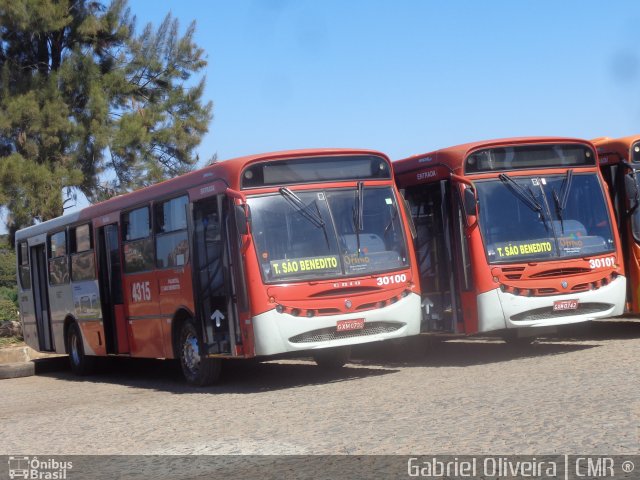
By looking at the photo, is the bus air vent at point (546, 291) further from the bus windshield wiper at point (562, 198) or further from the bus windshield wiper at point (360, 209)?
the bus windshield wiper at point (360, 209)

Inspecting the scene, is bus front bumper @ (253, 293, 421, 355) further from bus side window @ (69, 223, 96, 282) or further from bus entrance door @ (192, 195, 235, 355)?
bus side window @ (69, 223, 96, 282)

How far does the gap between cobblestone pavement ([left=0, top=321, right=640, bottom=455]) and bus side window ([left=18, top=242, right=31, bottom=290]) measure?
482 cm

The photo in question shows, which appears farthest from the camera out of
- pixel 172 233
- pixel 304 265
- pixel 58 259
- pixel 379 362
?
pixel 58 259

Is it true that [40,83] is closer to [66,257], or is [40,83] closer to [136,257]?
[66,257]

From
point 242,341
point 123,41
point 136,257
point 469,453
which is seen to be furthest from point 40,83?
point 469,453

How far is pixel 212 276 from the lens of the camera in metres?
13.7

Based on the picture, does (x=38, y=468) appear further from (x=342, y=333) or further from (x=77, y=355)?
(x=77, y=355)

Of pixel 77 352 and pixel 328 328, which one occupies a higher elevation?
pixel 328 328

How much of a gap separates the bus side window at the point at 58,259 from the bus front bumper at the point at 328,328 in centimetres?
768

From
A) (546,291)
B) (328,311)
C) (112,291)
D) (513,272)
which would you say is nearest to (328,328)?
(328,311)

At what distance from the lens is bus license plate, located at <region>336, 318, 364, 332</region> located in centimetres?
1312

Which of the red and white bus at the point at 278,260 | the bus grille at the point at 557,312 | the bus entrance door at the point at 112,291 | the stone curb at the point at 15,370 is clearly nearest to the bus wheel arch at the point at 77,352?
the stone curb at the point at 15,370

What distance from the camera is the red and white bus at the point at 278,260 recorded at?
12.9 m

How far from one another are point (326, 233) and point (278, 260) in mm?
712
